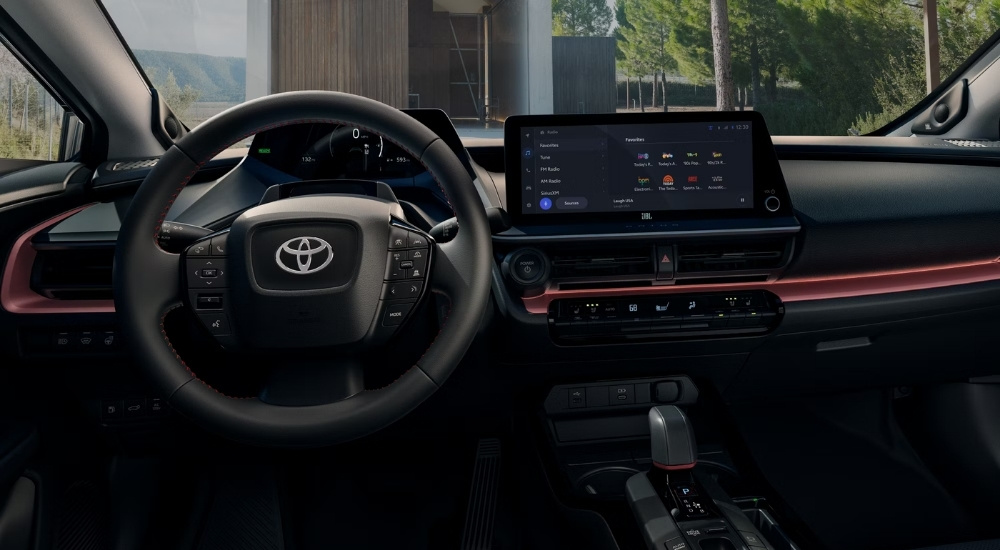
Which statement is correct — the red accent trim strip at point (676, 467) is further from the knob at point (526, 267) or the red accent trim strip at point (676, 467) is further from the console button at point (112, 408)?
the console button at point (112, 408)

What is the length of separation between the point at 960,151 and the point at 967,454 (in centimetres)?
87

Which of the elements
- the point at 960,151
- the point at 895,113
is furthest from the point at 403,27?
the point at 960,151

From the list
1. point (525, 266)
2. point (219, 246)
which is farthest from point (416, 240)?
point (525, 266)

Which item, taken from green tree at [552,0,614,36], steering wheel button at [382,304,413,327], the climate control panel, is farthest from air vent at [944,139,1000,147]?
green tree at [552,0,614,36]

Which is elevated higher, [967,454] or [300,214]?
[300,214]

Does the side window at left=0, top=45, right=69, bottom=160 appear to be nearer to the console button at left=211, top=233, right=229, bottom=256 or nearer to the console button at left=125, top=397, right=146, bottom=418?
the console button at left=125, top=397, right=146, bottom=418

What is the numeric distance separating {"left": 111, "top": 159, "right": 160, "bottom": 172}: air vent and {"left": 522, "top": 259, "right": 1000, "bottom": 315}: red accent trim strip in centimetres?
97

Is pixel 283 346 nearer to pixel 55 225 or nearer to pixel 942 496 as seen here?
pixel 55 225

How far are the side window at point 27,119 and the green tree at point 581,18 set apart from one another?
6.91 metres

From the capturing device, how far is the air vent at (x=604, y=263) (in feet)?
5.89

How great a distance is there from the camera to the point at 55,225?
1724 mm

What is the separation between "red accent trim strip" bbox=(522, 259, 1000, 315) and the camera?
1.80m

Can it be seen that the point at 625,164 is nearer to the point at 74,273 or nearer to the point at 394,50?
the point at 74,273

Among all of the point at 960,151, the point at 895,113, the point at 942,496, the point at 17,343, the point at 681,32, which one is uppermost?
the point at 681,32
